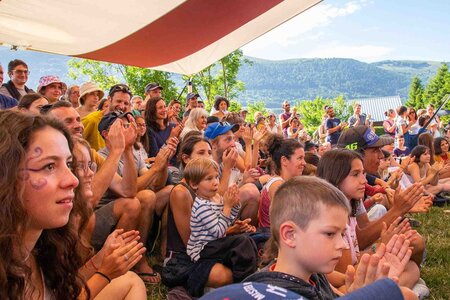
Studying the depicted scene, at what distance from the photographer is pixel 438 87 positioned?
57719 millimetres

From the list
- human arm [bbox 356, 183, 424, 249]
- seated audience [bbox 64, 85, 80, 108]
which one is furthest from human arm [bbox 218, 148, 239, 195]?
seated audience [bbox 64, 85, 80, 108]

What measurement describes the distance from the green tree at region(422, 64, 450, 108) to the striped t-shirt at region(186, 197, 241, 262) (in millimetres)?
59039

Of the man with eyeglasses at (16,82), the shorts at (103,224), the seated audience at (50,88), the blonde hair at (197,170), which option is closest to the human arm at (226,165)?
the blonde hair at (197,170)

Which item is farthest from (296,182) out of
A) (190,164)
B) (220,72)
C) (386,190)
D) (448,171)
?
(220,72)

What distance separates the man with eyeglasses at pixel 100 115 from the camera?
4101mm

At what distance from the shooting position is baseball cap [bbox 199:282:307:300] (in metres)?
0.71

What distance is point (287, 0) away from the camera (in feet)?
21.4

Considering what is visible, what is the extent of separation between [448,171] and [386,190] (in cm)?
437

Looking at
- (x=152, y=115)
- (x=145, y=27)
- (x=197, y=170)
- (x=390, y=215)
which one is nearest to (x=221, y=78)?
(x=145, y=27)

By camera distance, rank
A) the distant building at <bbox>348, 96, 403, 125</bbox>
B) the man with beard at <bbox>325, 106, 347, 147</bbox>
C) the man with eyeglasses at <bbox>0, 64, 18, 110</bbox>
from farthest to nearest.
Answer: the distant building at <bbox>348, 96, 403, 125</bbox> → the man with beard at <bbox>325, 106, 347, 147</bbox> → the man with eyeglasses at <bbox>0, 64, 18, 110</bbox>

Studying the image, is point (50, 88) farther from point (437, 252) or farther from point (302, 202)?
point (437, 252)

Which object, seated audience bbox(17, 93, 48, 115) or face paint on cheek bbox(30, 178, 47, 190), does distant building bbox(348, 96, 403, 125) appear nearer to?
seated audience bbox(17, 93, 48, 115)

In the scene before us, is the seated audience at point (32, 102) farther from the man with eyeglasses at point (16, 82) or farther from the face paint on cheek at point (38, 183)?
the face paint on cheek at point (38, 183)

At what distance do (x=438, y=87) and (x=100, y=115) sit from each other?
61309mm
